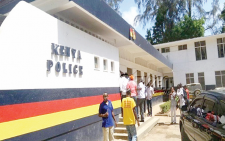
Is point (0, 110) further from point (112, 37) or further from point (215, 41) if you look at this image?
point (215, 41)

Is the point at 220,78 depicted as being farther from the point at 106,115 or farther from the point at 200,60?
the point at 106,115

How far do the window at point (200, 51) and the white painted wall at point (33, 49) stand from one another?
20.0m

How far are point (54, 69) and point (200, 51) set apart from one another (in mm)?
21462

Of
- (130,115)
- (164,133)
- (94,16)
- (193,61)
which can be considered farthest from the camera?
(193,61)

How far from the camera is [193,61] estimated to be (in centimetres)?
2308

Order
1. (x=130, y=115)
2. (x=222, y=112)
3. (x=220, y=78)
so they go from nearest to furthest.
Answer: (x=222, y=112)
(x=130, y=115)
(x=220, y=78)

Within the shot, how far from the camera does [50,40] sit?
4.77 metres

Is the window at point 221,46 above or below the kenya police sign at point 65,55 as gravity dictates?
above

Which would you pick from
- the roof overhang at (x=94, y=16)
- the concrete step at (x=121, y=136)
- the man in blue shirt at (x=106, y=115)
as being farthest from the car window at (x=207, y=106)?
the roof overhang at (x=94, y=16)

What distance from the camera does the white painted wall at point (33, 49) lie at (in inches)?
148

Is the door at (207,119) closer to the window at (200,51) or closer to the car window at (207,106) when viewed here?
the car window at (207,106)

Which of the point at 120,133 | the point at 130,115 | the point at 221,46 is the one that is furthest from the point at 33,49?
the point at 221,46

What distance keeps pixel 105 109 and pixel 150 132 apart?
3.68 metres

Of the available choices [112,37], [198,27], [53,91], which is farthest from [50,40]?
[198,27]
